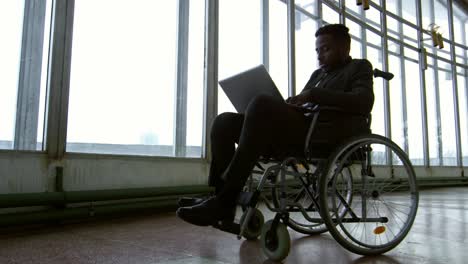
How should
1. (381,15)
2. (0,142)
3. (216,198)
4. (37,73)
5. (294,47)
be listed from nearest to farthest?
(216,198)
(0,142)
(37,73)
(294,47)
(381,15)

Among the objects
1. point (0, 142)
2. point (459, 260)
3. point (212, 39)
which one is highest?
point (212, 39)

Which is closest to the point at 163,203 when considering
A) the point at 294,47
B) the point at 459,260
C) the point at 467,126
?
the point at 459,260

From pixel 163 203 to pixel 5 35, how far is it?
4.49 ft

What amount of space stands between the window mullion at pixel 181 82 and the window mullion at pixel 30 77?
1.06 m

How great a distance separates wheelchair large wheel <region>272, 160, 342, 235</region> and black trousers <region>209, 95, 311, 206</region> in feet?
0.51

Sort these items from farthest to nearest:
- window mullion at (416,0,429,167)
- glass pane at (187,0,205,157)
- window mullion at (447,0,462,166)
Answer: window mullion at (447,0,462,166) → window mullion at (416,0,429,167) → glass pane at (187,0,205,157)

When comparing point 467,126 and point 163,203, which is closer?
point 163,203

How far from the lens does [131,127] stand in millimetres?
2617

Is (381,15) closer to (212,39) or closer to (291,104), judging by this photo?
(212,39)

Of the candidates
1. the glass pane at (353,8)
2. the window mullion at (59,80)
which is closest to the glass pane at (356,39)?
the glass pane at (353,8)

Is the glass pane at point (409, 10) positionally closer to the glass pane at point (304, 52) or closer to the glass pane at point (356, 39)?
the glass pane at point (356, 39)

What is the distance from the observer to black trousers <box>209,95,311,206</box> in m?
1.19

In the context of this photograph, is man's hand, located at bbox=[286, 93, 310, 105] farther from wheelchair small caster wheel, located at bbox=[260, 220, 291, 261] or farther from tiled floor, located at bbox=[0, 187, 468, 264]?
tiled floor, located at bbox=[0, 187, 468, 264]

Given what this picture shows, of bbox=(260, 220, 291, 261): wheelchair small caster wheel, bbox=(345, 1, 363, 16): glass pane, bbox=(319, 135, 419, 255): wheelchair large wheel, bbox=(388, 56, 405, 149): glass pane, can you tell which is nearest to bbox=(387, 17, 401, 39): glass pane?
bbox=(388, 56, 405, 149): glass pane
